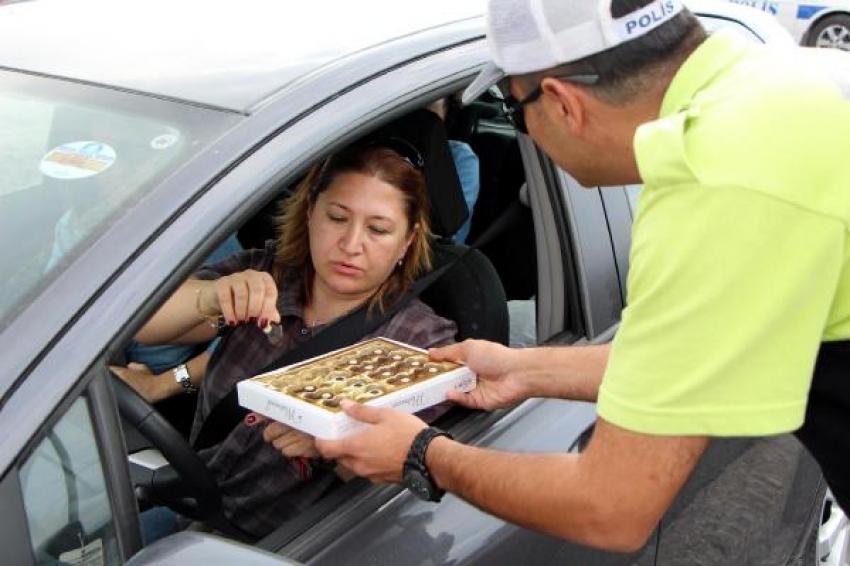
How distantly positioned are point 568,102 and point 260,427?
91 centimetres

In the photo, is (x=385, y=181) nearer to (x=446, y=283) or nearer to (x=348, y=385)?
(x=446, y=283)

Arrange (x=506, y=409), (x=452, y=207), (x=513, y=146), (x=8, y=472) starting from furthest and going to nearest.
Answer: (x=513, y=146) → (x=452, y=207) → (x=506, y=409) → (x=8, y=472)

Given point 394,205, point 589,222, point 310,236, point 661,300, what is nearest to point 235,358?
point 310,236

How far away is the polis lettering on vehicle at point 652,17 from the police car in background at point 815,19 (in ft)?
28.3

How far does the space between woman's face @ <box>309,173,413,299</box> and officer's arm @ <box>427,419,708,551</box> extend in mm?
690

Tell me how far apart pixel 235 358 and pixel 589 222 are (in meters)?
0.81

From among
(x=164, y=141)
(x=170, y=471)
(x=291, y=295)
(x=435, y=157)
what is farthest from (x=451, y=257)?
(x=164, y=141)

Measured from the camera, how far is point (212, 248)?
4.90 ft

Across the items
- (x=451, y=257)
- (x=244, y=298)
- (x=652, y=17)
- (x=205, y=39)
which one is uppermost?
(x=205, y=39)

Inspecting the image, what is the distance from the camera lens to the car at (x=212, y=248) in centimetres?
135

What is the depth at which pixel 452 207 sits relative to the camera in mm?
2457

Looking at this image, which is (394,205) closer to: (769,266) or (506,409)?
(506,409)

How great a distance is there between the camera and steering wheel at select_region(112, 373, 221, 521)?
1708 mm

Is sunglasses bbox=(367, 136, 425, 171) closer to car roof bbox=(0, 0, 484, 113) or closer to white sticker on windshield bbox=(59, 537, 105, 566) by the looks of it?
car roof bbox=(0, 0, 484, 113)
